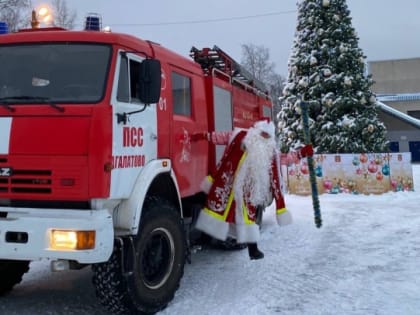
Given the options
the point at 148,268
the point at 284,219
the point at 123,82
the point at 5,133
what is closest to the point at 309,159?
the point at 284,219

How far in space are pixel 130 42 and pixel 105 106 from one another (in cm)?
91

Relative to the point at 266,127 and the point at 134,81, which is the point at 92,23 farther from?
the point at 266,127

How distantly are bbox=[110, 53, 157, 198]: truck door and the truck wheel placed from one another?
1.91 m

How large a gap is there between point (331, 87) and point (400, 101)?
78.7 ft

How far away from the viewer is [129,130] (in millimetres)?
4660

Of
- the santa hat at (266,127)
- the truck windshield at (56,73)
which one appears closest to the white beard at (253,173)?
the santa hat at (266,127)

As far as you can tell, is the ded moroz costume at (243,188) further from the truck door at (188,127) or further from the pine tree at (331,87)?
the pine tree at (331,87)

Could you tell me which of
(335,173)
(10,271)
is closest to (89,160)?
(10,271)

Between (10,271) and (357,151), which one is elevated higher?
(357,151)

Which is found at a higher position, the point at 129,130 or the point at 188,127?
the point at 188,127

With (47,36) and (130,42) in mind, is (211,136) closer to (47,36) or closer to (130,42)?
(130,42)

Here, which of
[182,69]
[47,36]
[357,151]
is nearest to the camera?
[47,36]

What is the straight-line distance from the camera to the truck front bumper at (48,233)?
4.05m

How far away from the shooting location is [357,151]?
15.4 m
